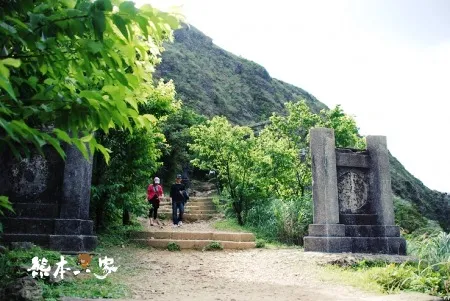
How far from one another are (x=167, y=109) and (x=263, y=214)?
6.14 meters

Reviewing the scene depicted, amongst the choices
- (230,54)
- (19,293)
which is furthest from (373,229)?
(230,54)

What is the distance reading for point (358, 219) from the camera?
10.3 m

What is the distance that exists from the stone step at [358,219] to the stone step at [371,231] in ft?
0.54

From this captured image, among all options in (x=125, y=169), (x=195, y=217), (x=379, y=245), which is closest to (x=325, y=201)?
(x=379, y=245)

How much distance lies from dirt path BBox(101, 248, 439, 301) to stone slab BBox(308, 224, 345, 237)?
87cm

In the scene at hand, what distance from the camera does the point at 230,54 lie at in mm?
63281

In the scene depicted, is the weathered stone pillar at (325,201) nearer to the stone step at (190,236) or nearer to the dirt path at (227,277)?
the dirt path at (227,277)

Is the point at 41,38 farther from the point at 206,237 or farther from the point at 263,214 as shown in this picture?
the point at 263,214

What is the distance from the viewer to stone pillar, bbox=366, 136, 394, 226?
1040 cm

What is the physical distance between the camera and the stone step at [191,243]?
34.1 ft

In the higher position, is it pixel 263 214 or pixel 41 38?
pixel 41 38

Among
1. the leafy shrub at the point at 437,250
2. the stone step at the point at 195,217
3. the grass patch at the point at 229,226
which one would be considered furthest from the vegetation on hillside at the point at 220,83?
the leafy shrub at the point at 437,250

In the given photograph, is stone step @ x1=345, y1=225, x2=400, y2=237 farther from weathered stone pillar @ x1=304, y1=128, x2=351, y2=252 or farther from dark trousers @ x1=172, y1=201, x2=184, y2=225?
dark trousers @ x1=172, y1=201, x2=184, y2=225

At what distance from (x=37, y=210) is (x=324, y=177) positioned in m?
6.95
